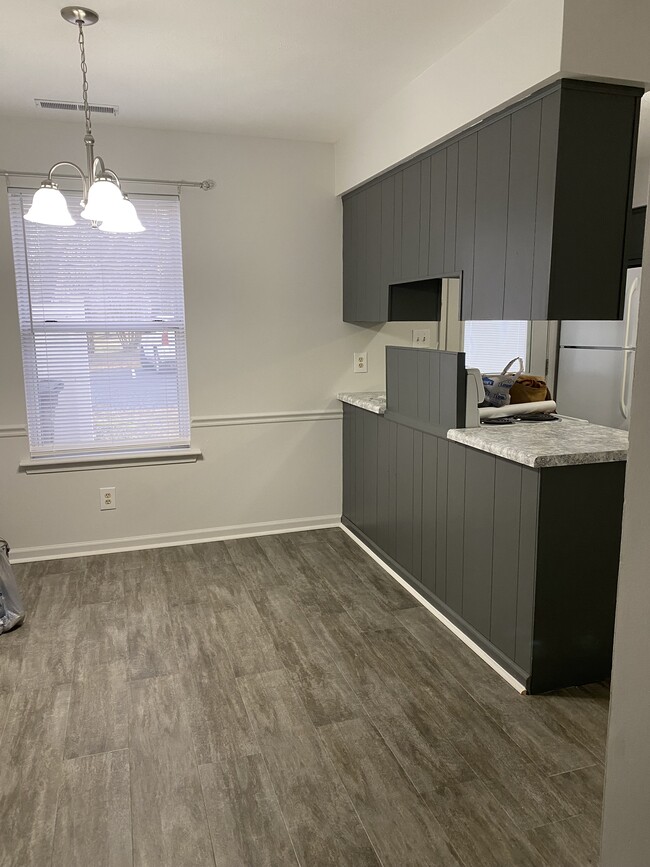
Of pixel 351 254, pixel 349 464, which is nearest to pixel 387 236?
pixel 351 254

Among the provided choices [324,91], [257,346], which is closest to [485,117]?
[324,91]

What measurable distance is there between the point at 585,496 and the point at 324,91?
218 centimetres

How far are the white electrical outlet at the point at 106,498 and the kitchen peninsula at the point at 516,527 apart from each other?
5.69 feet

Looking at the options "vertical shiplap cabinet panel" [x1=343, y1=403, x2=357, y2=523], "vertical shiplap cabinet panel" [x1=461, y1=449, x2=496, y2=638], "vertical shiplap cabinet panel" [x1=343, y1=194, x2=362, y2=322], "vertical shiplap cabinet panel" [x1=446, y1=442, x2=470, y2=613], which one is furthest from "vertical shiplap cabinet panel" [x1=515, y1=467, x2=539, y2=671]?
"vertical shiplap cabinet panel" [x1=343, y1=194, x2=362, y2=322]

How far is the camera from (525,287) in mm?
2277

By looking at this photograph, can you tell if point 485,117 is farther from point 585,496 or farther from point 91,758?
point 91,758

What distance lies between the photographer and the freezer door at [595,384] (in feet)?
14.6

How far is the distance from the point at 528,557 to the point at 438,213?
1.54 metres

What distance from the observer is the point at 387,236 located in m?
Answer: 3.38

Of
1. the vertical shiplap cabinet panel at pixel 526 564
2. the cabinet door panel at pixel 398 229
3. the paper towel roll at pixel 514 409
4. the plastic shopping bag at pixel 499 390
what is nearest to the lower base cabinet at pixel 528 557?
the vertical shiplap cabinet panel at pixel 526 564

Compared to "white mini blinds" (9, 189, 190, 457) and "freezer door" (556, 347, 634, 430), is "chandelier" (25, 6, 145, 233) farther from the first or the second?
"freezer door" (556, 347, 634, 430)

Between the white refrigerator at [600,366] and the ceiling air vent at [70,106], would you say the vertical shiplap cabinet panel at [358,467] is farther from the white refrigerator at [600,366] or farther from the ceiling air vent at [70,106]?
the ceiling air vent at [70,106]

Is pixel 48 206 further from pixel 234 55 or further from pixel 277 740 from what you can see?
pixel 277 740

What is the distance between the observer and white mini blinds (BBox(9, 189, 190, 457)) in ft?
11.4
